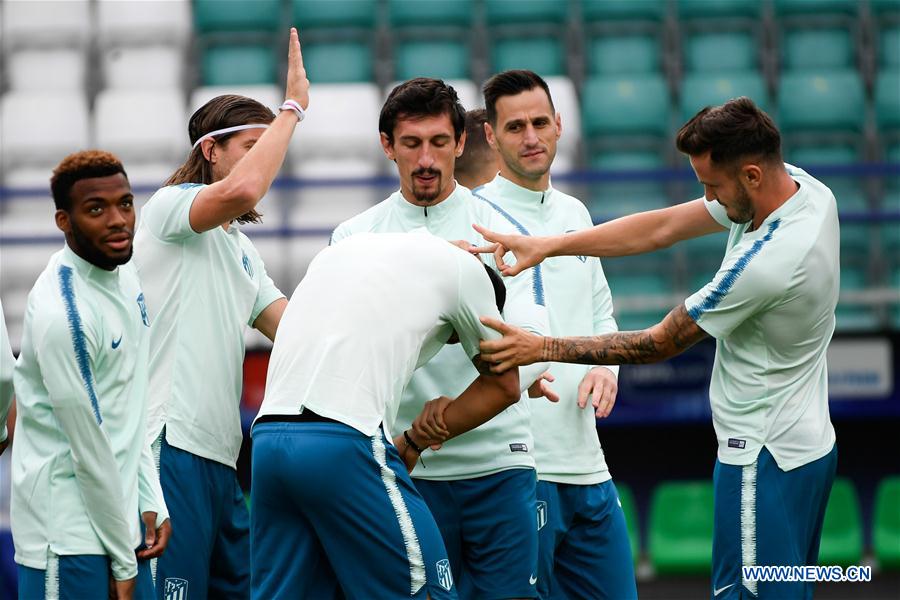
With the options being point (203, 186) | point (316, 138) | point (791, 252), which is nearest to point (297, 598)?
point (203, 186)

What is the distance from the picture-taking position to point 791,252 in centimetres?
408

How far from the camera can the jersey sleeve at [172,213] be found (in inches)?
167

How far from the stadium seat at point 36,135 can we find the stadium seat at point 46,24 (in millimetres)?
919

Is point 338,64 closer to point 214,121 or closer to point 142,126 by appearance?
point 142,126

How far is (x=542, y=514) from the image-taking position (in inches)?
190

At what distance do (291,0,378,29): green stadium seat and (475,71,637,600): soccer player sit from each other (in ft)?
20.4

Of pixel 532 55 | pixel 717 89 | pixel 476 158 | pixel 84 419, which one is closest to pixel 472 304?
pixel 84 419

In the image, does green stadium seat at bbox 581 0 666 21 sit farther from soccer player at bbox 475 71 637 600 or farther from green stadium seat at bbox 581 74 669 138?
soccer player at bbox 475 71 637 600

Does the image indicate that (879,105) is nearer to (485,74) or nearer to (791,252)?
(485,74)

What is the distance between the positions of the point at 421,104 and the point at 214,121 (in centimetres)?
75

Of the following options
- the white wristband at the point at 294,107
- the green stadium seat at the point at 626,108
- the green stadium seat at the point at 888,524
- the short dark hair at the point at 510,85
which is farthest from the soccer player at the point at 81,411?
the green stadium seat at the point at 626,108

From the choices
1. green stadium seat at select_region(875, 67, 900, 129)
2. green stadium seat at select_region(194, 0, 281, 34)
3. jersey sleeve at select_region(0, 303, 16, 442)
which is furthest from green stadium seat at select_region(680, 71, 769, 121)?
jersey sleeve at select_region(0, 303, 16, 442)

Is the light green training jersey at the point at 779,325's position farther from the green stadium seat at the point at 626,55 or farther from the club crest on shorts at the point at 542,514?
the green stadium seat at the point at 626,55

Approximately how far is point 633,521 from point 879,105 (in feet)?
13.3
